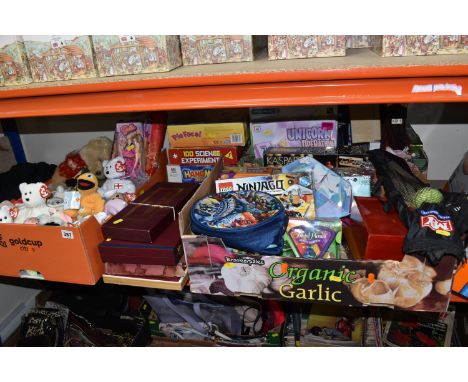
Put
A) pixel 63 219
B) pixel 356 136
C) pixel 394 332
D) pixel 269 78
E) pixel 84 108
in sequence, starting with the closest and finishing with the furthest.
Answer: pixel 269 78 < pixel 84 108 < pixel 63 219 < pixel 356 136 < pixel 394 332

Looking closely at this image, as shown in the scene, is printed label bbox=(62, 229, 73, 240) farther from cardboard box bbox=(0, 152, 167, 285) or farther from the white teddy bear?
the white teddy bear

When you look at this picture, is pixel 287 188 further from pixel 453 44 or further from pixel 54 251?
pixel 54 251

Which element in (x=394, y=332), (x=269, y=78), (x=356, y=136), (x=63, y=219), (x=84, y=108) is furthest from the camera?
Answer: (x=394, y=332)

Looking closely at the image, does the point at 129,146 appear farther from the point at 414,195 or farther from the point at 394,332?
the point at 394,332

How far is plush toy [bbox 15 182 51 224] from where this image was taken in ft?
4.18

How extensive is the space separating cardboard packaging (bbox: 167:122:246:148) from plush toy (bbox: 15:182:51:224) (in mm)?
470

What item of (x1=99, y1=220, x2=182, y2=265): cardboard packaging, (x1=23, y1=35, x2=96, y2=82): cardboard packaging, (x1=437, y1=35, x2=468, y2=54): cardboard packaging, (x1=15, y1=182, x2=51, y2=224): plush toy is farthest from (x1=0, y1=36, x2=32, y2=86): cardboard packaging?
(x1=437, y1=35, x2=468, y2=54): cardboard packaging

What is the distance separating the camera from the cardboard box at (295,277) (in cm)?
91

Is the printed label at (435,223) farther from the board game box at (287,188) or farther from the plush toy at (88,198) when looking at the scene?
the plush toy at (88,198)

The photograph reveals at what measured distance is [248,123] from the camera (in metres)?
1.51

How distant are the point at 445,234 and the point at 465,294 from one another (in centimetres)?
19

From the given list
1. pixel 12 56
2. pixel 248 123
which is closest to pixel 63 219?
pixel 12 56
